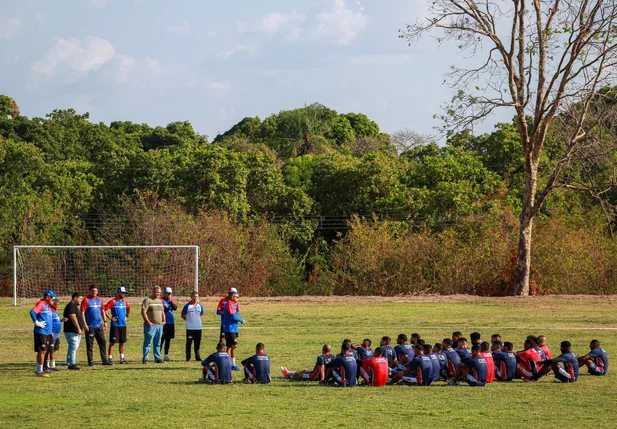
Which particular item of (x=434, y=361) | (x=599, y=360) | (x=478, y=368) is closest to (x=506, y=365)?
(x=478, y=368)

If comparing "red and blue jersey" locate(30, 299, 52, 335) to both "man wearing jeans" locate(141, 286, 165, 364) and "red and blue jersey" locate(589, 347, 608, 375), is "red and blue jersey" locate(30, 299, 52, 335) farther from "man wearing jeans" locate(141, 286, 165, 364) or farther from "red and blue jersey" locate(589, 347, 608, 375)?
"red and blue jersey" locate(589, 347, 608, 375)

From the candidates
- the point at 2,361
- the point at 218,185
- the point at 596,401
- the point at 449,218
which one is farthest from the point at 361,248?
the point at 596,401

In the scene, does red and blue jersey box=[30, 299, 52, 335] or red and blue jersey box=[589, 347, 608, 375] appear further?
red and blue jersey box=[589, 347, 608, 375]

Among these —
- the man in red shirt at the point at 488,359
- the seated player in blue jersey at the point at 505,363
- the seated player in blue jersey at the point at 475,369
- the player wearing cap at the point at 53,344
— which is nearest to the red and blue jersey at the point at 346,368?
the seated player in blue jersey at the point at 475,369

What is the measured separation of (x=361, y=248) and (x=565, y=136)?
11.3 metres

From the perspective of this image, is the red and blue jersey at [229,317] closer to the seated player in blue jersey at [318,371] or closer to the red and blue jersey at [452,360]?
the seated player in blue jersey at [318,371]

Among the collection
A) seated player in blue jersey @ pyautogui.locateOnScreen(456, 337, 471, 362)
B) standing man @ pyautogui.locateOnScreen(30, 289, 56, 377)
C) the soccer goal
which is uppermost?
the soccer goal

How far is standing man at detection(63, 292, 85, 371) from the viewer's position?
1831 centimetres

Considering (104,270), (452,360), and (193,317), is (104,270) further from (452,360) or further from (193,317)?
(452,360)

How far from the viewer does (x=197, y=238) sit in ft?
133

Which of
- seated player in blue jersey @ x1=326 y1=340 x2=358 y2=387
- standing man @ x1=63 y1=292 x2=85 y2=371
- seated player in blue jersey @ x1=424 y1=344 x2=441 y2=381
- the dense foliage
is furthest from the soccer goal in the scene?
seated player in blue jersey @ x1=424 y1=344 x2=441 y2=381

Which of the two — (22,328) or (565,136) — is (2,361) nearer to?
(22,328)

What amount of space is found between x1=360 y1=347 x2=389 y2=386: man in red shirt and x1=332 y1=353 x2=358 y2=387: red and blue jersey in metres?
0.27

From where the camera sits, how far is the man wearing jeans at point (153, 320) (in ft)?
64.2
